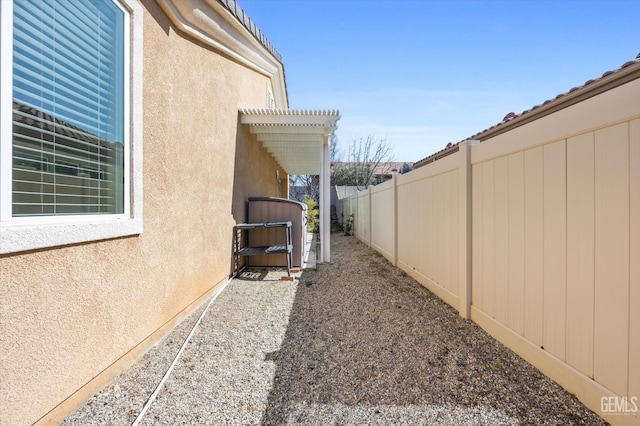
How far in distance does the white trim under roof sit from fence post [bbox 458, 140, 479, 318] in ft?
11.1

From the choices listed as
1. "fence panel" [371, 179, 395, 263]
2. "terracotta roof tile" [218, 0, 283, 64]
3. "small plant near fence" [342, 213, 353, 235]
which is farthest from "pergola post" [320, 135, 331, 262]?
"small plant near fence" [342, 213, 353, 235]

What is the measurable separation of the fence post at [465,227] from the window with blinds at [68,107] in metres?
4.10

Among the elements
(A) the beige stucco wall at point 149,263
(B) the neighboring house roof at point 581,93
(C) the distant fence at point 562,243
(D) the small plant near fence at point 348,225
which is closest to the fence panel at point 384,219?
(B) the neighboring house roof at point 581,93

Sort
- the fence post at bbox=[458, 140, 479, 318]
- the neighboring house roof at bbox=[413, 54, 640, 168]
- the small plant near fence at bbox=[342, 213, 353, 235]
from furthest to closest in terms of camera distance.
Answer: the small plant near fence at bbox=[342, 213, 353, 235]
the fence post at bbox=[458, 140, 479, 318]
the neighboring house roof at bbox=[413, 54, 640, 168]

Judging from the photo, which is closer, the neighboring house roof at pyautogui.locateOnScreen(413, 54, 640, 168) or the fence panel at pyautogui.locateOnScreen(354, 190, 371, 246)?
the neighboring house roof at pyautogui.locateOnScreen(413, 54, 640, 168)

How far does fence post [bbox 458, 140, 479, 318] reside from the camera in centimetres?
409

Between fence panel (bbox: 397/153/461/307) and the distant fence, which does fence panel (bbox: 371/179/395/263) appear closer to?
fence panel (bbox: 397/153/461/307)

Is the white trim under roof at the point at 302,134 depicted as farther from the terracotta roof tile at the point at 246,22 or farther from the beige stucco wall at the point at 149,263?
the terracotta roof tile at the point at 246,22

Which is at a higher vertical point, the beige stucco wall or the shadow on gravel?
the beige stucco wall

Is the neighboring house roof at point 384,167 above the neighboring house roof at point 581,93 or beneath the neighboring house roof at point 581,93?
above

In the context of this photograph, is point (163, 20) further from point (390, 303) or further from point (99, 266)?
point (390, 303)

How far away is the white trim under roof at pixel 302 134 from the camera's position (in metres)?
6.86

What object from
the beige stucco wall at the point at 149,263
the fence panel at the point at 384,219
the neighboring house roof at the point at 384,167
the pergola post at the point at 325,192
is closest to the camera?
the beige stucco wall at the point at 149,263

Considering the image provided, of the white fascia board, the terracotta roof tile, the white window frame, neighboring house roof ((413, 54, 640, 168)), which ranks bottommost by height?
the white window frame
